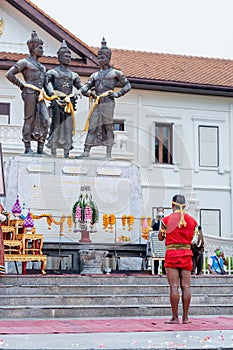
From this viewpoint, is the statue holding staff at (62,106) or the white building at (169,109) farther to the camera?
the white building at (169,109)

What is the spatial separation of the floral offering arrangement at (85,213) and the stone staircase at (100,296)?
3.09 m

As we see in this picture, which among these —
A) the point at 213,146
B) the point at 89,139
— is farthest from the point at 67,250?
the point at 213,146

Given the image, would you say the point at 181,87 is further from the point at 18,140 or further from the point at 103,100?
the point at 103,100

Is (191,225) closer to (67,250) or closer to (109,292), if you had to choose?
(109,292)

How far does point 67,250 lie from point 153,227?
214 centimetres

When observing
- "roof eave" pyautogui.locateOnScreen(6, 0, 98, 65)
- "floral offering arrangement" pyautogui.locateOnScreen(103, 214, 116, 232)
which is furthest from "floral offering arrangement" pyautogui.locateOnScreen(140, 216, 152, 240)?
"roof eave" pyautogui.locateOnScreen(6, 0, 98, 65)

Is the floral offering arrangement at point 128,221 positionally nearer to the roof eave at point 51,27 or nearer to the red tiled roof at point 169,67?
the red tiled roof at point 169,67

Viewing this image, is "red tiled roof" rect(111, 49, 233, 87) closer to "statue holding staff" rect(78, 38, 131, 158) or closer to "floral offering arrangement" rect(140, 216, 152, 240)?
"statue holding staff" rect(78, 38, 131, 158)

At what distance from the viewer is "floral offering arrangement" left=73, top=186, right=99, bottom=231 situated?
48.0 feet

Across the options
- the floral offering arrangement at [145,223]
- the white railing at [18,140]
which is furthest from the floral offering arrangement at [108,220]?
the white railing at [18,140]

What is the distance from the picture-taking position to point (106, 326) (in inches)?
333

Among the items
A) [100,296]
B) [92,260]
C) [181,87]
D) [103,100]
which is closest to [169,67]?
[181,87]

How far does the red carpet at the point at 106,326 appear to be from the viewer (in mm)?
7941

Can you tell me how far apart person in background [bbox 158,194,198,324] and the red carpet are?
0.31 m
